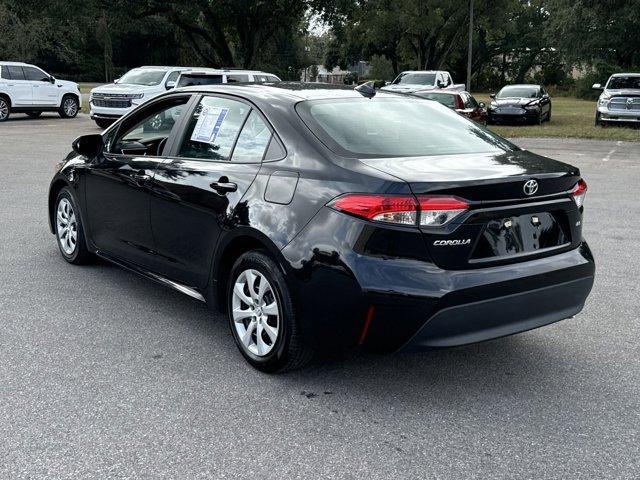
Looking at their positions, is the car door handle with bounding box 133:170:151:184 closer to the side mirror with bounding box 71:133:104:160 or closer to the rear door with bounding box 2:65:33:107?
the side mirror with bounding box 71:133:104:160

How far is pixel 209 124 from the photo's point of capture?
4.58m

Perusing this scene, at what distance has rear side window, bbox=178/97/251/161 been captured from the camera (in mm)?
4398

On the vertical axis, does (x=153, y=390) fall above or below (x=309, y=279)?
below

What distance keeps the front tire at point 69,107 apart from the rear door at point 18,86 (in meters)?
1.31

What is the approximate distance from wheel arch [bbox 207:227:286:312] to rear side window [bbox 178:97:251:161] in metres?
0.56

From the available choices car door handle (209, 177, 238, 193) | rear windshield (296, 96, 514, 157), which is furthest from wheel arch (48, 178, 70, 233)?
rear windshield (296, 96, 514, 157)

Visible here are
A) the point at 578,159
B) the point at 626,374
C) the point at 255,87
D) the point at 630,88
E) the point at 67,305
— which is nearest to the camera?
the point at 626,374

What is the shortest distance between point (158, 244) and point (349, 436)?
2133mm

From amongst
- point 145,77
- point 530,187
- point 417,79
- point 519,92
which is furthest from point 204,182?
point 519,92

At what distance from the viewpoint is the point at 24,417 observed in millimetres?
3449

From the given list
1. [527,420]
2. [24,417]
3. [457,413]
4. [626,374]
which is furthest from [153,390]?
[626,374]

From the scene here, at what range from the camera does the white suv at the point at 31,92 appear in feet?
77.1

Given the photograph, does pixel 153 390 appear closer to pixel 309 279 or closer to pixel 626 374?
pixel 309 279

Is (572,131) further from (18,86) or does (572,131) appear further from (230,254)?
(230,254)
